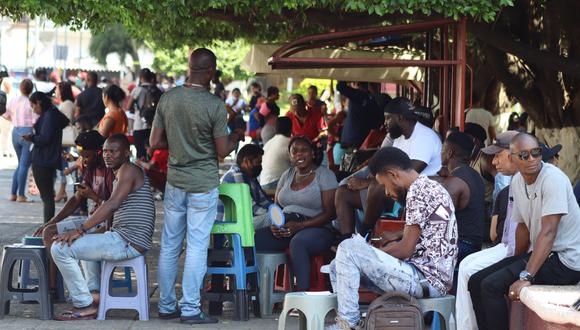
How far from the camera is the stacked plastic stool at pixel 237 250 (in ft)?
27.5

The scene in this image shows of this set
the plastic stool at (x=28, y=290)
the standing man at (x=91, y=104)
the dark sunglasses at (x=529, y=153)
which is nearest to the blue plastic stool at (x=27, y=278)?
the plastic stool at (x=28, y=290)

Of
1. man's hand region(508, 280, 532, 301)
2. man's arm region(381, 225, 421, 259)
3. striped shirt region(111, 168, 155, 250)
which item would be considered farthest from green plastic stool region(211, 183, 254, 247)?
man's hand region(508, 280, 532, 301)

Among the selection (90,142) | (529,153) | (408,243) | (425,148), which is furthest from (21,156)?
(529,153)

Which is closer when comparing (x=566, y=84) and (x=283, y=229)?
(x=283, y=229)

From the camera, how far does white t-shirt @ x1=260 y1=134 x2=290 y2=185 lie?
11.8 metres

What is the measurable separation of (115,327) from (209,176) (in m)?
1.25

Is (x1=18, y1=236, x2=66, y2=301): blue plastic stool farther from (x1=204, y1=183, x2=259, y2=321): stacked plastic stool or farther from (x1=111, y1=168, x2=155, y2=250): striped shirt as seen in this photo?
(x1=204, y1=183, x2=259, y2=321): stacked plastic stool

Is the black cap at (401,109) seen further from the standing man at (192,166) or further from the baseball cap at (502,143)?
the standing man at (192,166)

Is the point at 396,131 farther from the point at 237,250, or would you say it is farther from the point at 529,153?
the point at 529,153

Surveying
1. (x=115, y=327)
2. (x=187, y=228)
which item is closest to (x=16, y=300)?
(x=115, y=327)

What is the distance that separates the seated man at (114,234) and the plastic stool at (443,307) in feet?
7.50

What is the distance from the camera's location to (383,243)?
7.54 m

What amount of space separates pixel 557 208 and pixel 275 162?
5566 mm

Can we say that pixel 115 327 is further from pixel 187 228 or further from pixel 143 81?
pixel 143 81
